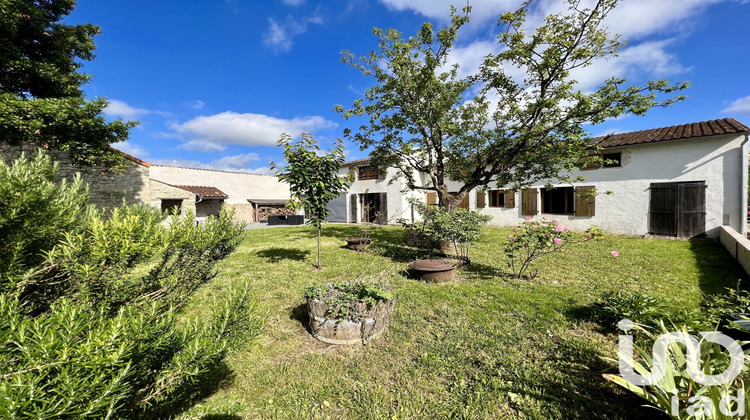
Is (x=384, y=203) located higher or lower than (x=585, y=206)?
higher

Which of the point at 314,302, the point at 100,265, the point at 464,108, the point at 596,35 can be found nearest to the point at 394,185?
the point at 464,108

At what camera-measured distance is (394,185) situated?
18797 millimetres

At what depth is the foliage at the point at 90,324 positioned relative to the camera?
0.85m

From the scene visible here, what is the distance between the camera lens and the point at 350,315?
3.66 meters

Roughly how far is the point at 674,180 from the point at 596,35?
913 cm

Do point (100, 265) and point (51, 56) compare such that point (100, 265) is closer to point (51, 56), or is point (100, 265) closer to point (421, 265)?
point (421, 265)

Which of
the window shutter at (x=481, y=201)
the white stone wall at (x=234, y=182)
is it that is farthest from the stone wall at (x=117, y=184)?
the window shutter at (x=481, y=201)

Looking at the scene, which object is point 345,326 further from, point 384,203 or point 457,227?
point 384,203

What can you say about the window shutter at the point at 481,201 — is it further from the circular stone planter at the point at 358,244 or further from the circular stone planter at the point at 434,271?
the circular stone planter at the point at 434,271

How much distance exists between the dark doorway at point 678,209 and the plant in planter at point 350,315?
1424 centimetres

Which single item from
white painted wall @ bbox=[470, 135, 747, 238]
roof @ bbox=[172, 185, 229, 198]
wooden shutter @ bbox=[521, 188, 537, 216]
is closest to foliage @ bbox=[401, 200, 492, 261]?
wooden shutter @ bbox=[521, 188, 537, 216]

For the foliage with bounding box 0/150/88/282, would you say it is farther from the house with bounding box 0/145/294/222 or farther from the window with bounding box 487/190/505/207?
the window with bounding box 487/190/505/207

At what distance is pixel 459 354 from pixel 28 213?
12.6ft

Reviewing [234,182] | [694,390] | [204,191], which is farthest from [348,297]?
[234,182]
